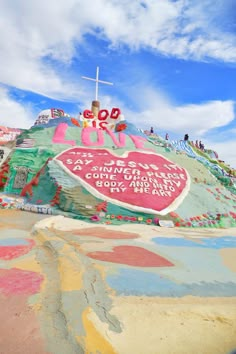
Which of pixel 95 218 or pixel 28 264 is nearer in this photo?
pixel 28 264

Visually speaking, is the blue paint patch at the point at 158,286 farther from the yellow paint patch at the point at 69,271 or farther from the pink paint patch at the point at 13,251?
the pink paint patch at the point at 13,251

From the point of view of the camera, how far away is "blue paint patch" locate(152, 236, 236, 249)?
6332 millimetres

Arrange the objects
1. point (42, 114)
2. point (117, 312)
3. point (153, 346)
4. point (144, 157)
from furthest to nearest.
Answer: point (42, 114) → point (144, 157) → point (117, 312) → point (153, 346)

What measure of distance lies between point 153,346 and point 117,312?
1.85ft

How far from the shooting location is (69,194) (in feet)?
34.3

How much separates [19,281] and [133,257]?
6.56 feet

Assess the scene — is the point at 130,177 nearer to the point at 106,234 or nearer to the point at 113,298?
the point at 106,234

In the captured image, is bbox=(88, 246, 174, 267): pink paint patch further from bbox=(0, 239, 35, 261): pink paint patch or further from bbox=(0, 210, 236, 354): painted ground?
bbox=(0, 239, 35, 261): pink paint patch

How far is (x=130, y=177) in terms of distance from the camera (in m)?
11.0

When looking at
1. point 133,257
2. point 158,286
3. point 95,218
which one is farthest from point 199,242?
point 95,218

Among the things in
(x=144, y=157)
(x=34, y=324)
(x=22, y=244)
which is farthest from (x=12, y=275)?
(x=144, y=157)

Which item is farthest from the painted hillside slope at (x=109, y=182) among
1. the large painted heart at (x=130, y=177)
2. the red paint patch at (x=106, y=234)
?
the red paint patch at (x=106, y=234)

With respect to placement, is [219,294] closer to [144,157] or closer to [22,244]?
[22,244]

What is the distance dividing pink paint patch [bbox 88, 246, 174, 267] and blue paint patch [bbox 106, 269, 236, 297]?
54 centimetres
